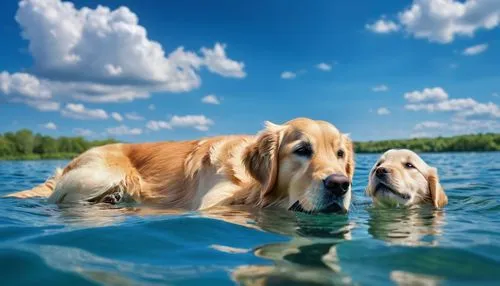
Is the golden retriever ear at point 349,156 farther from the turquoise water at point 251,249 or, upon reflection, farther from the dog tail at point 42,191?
the dog tail at point 42,191

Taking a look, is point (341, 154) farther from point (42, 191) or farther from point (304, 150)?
point (42, 191)

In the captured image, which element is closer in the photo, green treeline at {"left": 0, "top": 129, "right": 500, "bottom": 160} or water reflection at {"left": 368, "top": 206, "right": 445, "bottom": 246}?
water reflection at {"left": 368, "top": 206, "right": 445, "bottom": 246}

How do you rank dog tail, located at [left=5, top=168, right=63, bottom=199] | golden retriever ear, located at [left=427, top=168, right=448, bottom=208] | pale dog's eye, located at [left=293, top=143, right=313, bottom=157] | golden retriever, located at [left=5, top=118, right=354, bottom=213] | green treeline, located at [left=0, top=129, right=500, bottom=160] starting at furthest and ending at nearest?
1. green treeline, located at [left=0, top=129, right=500, bottom=160]
2. dog tail, located at [left=5, top=168, right=63, bottom=199]
3. golden retriever ear, located at [left=427, top=168, right=448, bottom=208]
4. pale dog's eye, located at [left=293, top=143, right=313, bottom=157]
5. golden retriever, located at [left=5, top=118, right=354, bottom=213]

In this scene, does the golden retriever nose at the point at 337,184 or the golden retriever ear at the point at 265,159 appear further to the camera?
the golden retriever ear at the point at 265,159

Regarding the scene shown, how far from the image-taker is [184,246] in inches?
135

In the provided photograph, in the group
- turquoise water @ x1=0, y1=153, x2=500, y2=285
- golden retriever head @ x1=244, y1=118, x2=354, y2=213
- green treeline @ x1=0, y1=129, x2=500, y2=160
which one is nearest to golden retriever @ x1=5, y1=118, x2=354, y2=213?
golden retriever head @ x1=244, y1=118, x2=354, y2=213

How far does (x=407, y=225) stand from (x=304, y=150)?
50.7 inches

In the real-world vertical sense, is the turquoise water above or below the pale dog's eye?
below

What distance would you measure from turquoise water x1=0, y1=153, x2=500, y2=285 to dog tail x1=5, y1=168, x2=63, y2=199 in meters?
2.03

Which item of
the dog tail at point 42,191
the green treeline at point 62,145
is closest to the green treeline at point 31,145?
the green treeline at point 62,145

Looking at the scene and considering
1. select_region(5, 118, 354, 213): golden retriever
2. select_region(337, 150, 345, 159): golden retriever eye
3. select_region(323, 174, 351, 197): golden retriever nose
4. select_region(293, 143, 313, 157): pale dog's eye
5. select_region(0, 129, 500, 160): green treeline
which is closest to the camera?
select_region(323, 174, 351, 197): golden retriever nose

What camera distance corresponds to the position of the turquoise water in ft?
8.60

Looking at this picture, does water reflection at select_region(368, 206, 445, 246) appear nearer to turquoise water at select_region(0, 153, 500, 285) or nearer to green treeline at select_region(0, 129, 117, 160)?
turquoise water at select_region(0, 153, 500, 285)

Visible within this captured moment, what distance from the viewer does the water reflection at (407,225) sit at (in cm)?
365
